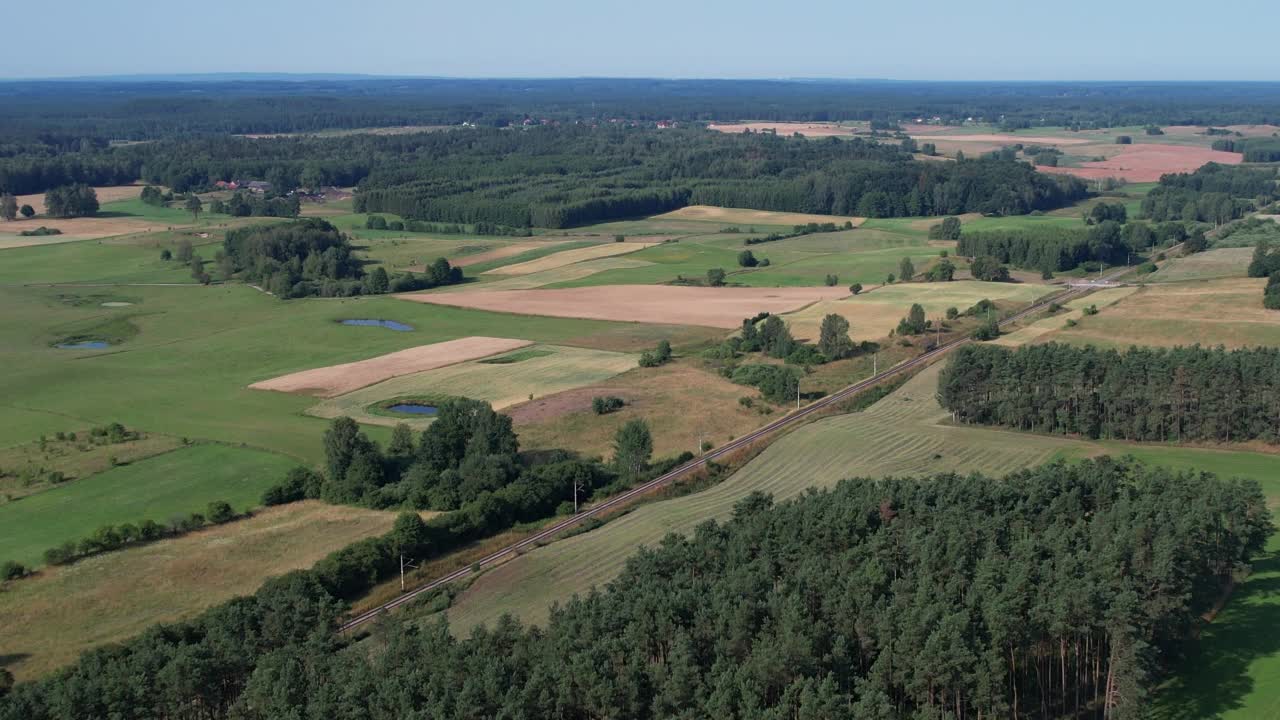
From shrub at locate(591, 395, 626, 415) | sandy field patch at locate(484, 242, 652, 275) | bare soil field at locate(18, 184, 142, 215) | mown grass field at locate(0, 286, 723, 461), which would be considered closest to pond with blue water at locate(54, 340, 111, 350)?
mown grass field at locate(0, 286, 723, 461)

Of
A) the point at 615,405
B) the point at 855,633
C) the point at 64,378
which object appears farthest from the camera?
the point at 64,378

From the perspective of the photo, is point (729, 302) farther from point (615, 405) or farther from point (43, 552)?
point (43, 552)

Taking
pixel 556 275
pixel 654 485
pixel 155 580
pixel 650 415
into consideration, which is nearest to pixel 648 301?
pixel 556 275

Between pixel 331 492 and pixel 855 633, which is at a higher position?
pixel 855 633

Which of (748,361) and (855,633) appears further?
(748,361)

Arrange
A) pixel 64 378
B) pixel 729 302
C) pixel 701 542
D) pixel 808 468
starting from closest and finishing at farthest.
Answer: pixel 701 542
pixel 808 468
pixel 64 378
pixel 729 302

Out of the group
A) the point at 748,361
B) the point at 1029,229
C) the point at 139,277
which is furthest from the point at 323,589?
the point at 1029,229
